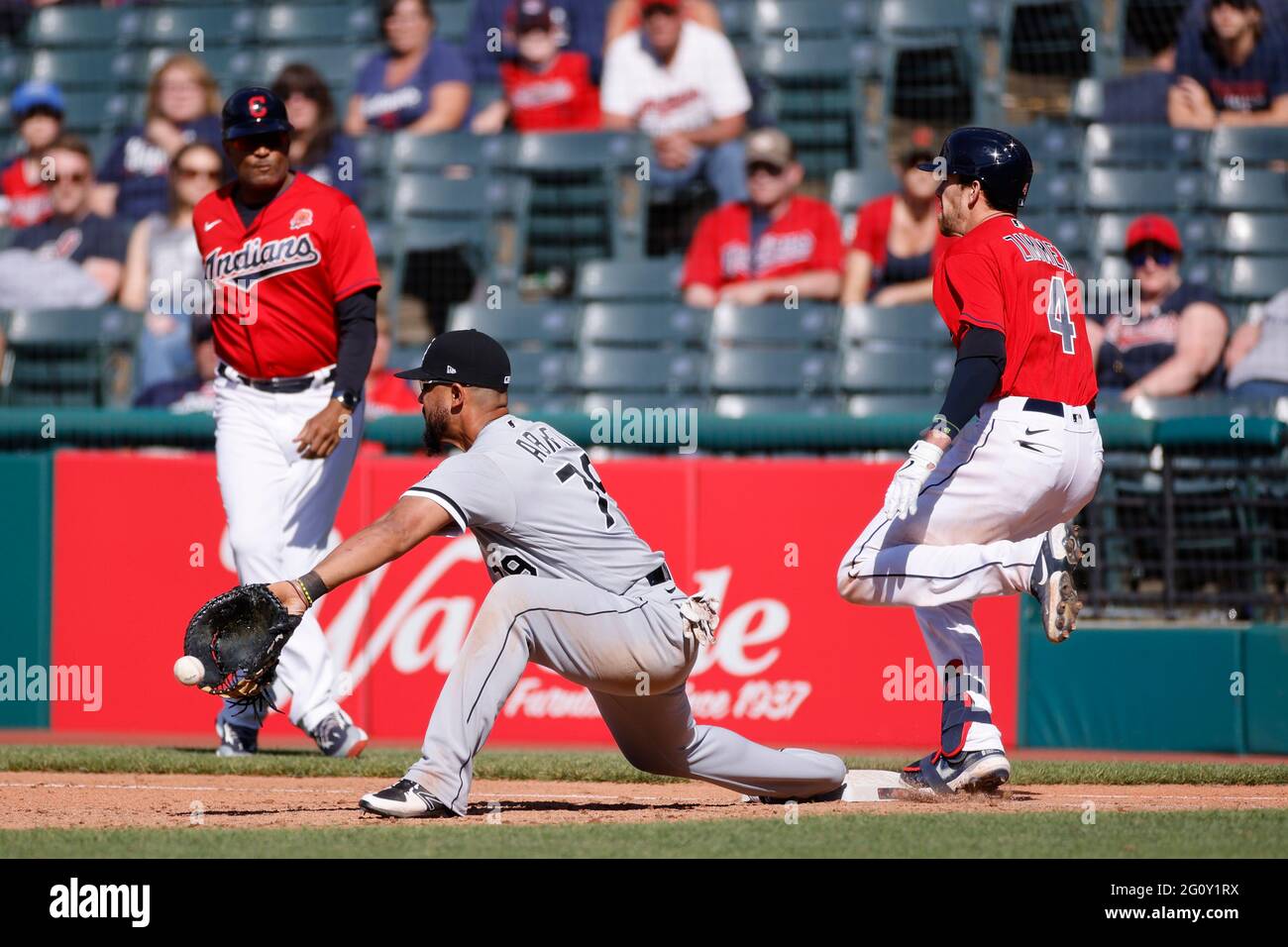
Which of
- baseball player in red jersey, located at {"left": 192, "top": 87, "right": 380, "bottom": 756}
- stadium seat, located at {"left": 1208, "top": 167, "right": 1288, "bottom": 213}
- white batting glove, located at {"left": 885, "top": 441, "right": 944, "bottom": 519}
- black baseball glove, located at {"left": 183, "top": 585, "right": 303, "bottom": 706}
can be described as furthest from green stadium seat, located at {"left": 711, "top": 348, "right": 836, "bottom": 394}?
black baseball glove, located at {"left": 183, "top": 585, "right": 303, "bottom": 706}

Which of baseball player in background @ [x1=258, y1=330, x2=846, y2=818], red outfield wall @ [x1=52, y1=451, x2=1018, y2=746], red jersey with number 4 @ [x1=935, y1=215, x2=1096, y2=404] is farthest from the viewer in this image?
red outfield wall @ [x1=52, y1=451, x2=1018, y2=746]

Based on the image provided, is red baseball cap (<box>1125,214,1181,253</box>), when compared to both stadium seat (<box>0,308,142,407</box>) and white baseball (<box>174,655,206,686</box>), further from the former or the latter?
white baseball (<box>174,655,206,686</box>)

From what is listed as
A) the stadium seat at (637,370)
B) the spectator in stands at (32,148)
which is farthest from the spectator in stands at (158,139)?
the stadium seat at (637,370)

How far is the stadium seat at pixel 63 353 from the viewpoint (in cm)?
1015

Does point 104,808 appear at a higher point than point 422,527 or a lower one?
lower

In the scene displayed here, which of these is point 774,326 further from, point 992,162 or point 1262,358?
point 992,162

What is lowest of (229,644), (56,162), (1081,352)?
(229,644)

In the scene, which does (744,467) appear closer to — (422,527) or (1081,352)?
(1081,352)

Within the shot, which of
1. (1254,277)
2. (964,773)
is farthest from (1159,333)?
(964,773)

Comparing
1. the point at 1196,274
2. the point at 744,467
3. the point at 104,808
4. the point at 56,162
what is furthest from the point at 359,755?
the point at 56,162

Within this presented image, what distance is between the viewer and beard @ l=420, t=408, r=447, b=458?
14.9 feet

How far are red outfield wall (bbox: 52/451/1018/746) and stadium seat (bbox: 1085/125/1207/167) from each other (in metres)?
3.80

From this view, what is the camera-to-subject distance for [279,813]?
4891 millimetres
